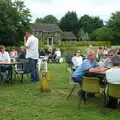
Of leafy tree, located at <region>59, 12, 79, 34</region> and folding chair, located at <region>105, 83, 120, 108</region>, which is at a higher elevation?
leafy tree, located at <region>59, 12, 79, 34</region>

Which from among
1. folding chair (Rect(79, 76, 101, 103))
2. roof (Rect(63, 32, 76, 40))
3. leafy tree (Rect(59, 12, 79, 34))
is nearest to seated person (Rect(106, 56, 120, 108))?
folding chair (Rect(79, 76, 101, 103))

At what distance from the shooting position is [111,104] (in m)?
9.11

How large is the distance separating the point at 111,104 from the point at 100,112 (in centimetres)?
57

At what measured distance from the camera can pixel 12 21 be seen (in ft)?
142

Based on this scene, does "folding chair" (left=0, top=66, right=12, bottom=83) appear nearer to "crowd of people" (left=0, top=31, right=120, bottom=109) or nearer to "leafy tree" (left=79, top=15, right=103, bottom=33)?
"crowd of people" (left=0, top=31, right=120, bottom=109)

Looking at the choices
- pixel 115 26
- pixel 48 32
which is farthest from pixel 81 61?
pixel 48 32

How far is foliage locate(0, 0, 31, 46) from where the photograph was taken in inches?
1669

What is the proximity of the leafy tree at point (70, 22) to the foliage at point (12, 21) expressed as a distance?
6004cm

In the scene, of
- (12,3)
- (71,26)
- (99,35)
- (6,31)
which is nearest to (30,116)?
(6,31)

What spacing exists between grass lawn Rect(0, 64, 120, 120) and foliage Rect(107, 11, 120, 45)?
66.4 metres

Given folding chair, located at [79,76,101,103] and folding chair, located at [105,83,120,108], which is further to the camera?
folding chair, located at [79,76,101,103]

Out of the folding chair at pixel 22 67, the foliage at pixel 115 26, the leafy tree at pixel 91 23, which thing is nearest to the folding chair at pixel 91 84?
the folding chair at pixel 22 67

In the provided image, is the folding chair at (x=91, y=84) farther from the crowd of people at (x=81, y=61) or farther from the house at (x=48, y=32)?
the house at (x=48, y=32)

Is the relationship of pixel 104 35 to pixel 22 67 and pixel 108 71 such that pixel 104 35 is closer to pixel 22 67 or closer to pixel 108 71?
pixel 22 67
